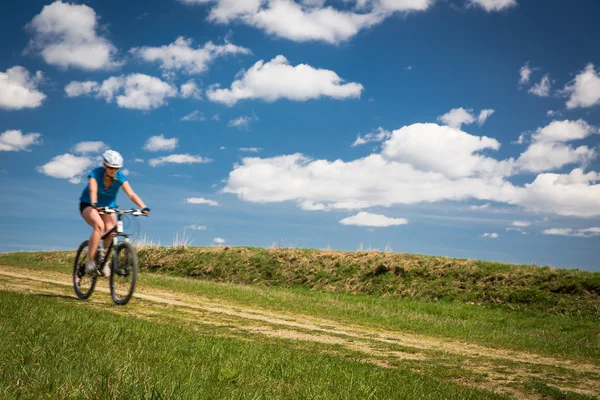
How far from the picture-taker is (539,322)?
19.7 metres

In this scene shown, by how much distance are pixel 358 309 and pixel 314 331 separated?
6844mm

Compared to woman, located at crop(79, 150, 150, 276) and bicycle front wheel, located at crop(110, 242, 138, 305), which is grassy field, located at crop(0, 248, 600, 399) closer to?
bicycle front wheel, located at crop(110, 242, 138, 305)

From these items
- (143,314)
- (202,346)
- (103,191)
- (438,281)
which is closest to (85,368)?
(202,346)

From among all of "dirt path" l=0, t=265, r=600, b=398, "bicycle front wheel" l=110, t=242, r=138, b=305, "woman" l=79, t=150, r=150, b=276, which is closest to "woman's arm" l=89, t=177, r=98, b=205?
"woman" l=79, t=150, r=150, b=276

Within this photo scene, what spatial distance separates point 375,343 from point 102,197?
6829mm

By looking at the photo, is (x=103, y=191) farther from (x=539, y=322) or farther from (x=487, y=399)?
(x=539, y=322)

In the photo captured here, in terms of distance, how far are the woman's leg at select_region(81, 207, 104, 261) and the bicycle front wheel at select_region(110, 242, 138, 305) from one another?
1.79ft

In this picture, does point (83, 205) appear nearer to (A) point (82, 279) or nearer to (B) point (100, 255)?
(B) point (100, 255)

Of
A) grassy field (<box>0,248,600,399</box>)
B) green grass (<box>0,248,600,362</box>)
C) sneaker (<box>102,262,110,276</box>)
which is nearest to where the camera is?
grassy field (<box>0,248,600,399</box>)


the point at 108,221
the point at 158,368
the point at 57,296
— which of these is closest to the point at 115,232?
the point at 108,221

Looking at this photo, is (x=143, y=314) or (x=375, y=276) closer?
(x=143, y=314)

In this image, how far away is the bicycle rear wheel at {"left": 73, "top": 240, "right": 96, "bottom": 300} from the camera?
12.6 meters

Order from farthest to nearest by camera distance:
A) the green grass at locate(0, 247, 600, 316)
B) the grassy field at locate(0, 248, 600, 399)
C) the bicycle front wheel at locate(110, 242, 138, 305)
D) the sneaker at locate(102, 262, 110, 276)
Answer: the green grass at locate(0, 247, 600, 316) → the sneaker at locate(102, 262, 110, 276) → the bicycle front wheel at locate(110, 242, 138, 305) → the grassy field at locate(0, 248, 600, 399)

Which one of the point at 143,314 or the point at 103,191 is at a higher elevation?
the point at 103,191
